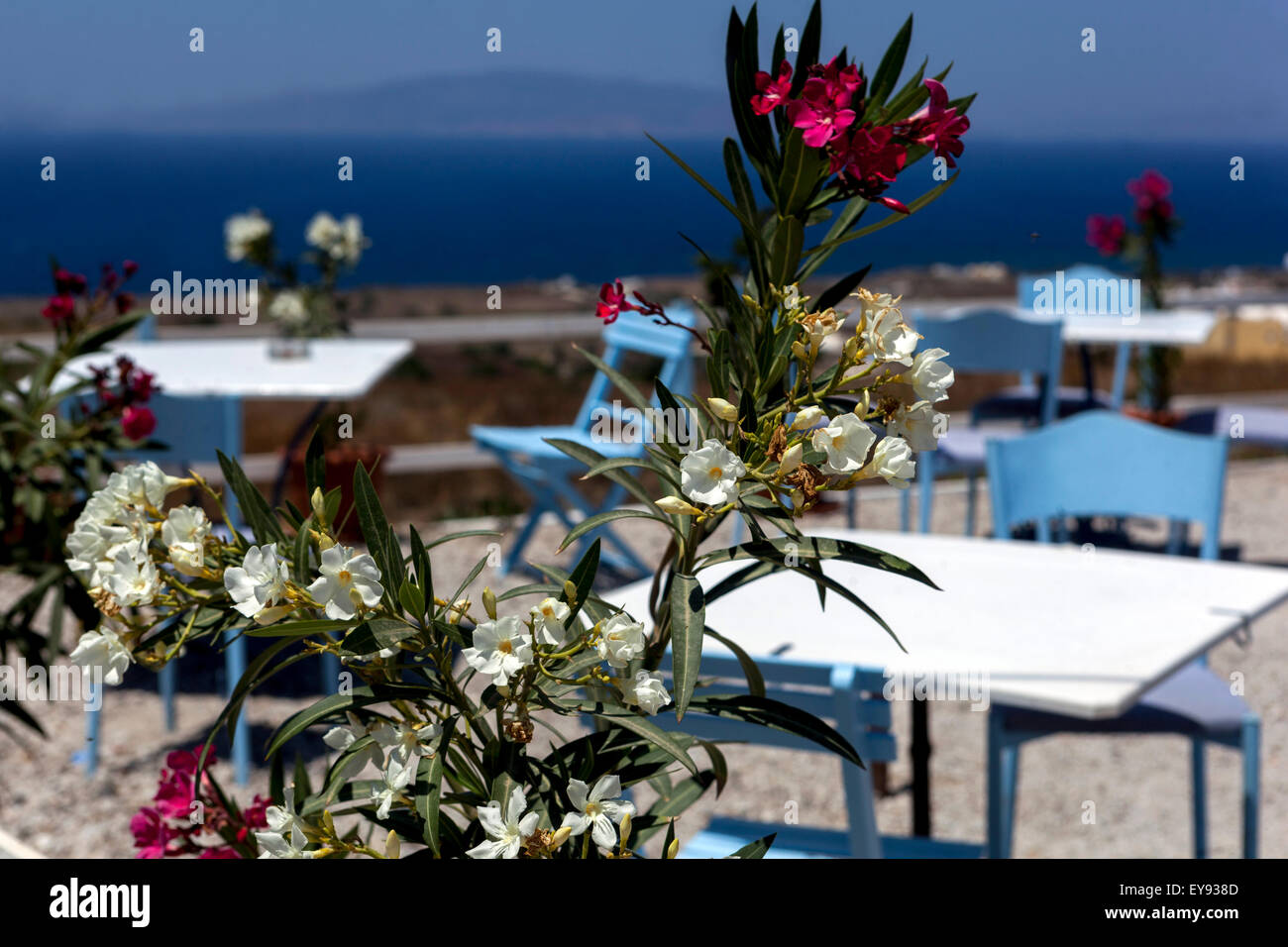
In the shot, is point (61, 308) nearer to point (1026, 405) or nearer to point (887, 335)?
point (887, 335)

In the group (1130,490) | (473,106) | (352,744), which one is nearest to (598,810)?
(352,744)

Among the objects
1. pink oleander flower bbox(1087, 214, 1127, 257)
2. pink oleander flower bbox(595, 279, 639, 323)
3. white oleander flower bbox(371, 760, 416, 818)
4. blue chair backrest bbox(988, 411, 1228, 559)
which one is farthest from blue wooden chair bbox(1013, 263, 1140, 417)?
white oleander flower bbox(371, 760, 416, 818)

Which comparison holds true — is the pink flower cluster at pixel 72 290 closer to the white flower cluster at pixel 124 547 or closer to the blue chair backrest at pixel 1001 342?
the white flower cluster at pixel 124 547

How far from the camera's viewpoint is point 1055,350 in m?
4.21

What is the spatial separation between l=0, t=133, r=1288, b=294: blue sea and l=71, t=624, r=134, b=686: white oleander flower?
87.0 ft

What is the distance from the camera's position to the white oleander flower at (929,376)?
26.7 inches

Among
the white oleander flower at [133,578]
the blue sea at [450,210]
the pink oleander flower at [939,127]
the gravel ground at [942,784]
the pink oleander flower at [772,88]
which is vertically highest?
the blue sea at [450,210]

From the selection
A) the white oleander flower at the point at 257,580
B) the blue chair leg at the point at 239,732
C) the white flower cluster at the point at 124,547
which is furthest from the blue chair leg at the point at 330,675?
the white oleander flower at the point at 257,580

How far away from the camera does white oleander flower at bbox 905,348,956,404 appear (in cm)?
68

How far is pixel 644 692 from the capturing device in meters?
0.67

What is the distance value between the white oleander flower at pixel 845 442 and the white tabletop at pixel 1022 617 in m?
0.83

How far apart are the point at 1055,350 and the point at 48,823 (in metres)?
3.28
